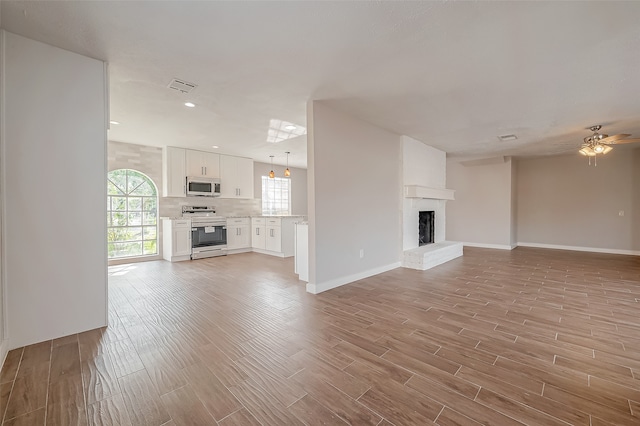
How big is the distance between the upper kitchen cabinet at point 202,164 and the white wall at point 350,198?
4.06 meters

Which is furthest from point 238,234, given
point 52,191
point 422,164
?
point 422,164

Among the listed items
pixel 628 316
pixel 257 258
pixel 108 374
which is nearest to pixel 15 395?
pixel 108 374

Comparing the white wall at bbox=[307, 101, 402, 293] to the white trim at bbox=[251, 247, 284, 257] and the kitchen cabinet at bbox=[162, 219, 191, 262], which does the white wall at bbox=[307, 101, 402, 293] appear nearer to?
the white trim at bbox=[251, 247, 284, 257]

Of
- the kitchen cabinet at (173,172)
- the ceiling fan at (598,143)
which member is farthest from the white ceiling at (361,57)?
the kitchen cabinet at (173,172)

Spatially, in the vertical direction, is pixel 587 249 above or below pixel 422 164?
below

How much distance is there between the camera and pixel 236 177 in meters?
7.29

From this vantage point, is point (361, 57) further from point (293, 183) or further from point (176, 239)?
point (293, 183)

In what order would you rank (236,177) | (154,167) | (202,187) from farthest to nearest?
(236,177) → (202,187) → (154,167)

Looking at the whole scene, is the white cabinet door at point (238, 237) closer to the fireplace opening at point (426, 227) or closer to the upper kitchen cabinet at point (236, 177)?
the upper kitchen cabinet at point (236, 177)

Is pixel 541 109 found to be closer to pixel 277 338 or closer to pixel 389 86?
pixel 389 86

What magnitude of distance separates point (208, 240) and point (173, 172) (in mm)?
1827

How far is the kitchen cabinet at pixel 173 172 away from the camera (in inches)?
239

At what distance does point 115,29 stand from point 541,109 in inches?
209

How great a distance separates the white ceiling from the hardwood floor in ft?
8.74
